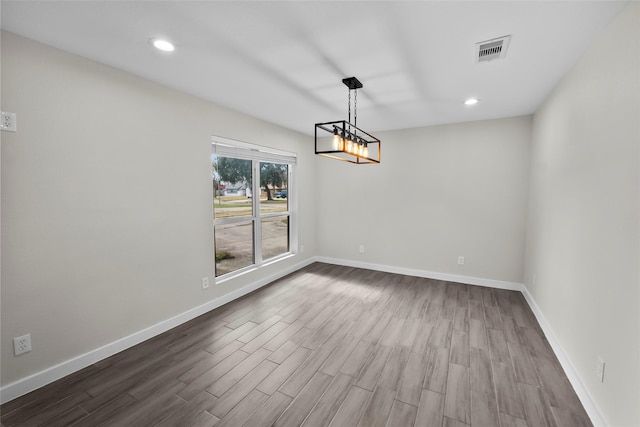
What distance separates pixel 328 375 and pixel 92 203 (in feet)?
7.82

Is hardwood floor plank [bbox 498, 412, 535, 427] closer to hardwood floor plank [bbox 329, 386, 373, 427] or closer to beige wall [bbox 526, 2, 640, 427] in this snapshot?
beige wall [bbox 526, 2, 640, 427]

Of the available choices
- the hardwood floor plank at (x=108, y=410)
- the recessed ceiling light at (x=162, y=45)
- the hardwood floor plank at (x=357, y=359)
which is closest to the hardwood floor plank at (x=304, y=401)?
the hardwood floor plank at (x=357, y=359)

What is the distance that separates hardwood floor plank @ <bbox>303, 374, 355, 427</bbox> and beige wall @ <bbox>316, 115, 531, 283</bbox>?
9.68 feet

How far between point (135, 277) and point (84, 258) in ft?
1.49

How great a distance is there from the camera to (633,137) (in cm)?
145

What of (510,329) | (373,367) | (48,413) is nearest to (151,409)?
(48,413)

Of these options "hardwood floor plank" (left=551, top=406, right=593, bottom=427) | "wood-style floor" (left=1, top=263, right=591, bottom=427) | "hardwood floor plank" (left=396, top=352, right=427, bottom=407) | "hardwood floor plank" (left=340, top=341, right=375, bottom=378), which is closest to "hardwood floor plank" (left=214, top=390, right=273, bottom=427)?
"wood-style floor" (left=1, top=263, right=591, bottom=427)

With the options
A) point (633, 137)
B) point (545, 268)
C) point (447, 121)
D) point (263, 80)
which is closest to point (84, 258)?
point (263, 80)

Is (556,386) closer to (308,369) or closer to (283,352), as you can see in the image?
(308,369)

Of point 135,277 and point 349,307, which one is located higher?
point 135,277

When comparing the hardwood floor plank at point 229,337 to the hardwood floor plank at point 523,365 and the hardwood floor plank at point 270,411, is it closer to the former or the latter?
the hardwood floor plank at point 270,411

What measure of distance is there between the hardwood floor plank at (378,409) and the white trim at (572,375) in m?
1.20

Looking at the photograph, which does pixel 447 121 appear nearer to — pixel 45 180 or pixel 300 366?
pixel 300 366

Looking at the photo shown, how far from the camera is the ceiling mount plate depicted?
8.27ft
